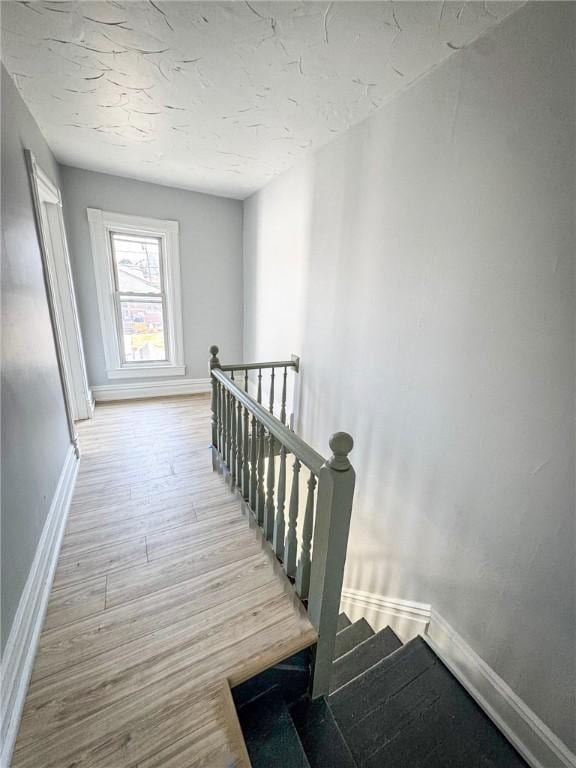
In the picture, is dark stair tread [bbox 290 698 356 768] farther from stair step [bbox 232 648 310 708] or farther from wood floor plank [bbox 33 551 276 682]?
wood floor plank [bbox 33 551 276 682]

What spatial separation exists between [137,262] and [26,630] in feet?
11.0

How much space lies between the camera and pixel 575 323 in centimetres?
103

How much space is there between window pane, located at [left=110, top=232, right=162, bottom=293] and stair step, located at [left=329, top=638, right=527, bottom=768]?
3833mm

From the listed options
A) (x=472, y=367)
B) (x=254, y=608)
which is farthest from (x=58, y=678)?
(x=472, y=367)

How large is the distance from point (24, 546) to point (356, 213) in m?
2.50

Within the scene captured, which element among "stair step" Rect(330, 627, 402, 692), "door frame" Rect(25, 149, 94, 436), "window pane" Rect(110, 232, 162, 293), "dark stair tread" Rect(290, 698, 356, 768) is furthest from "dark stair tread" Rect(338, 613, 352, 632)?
"window pane" Rect(110, 232, 162, 293)

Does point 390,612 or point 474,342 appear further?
point 390,612

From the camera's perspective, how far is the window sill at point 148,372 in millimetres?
3539

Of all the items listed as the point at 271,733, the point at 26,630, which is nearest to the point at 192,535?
the point at 26,630

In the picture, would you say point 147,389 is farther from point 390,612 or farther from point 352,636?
point 390,612

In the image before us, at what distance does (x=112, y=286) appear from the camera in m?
3.30

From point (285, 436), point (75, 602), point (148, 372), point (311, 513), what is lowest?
point (75, 602)

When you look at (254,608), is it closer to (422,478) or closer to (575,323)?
(422,478)

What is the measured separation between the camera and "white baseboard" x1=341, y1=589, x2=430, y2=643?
1661 mm
